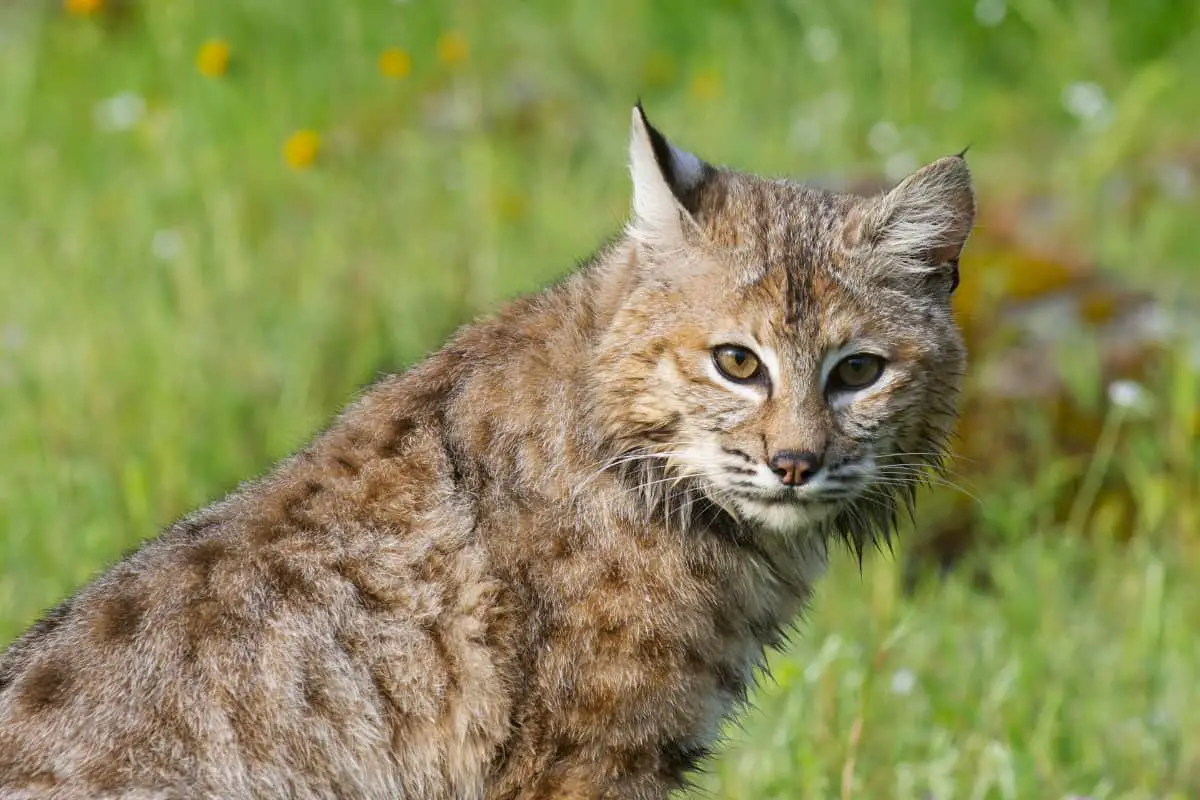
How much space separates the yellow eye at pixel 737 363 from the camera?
12.5 ft

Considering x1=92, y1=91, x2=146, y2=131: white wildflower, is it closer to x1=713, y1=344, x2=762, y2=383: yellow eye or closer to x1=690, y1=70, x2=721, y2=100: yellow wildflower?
x1=690, y1=70, x2=721, y2=100: yellow wildflower

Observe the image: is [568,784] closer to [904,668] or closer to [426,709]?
[426,709]

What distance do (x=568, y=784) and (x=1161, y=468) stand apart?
13.0ft

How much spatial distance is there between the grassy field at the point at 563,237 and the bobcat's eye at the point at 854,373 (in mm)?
649

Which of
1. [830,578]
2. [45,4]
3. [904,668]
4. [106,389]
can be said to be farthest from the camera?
[45,4]

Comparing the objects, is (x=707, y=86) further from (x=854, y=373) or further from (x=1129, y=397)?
(x=854, y=373)

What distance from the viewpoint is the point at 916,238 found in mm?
4047

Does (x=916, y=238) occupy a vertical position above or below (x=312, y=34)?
above

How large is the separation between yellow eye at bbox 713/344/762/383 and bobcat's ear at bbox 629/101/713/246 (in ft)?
1.04

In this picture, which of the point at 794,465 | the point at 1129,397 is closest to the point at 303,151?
the point at 1129,397

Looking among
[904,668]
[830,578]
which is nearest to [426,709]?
[904,668]

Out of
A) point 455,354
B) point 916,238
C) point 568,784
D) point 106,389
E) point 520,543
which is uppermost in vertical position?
point 916,238

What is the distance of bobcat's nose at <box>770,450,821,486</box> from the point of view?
3.69 m

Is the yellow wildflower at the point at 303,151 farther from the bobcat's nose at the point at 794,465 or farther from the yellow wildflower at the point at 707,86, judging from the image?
the bobcat's nose at the point at 794,465
